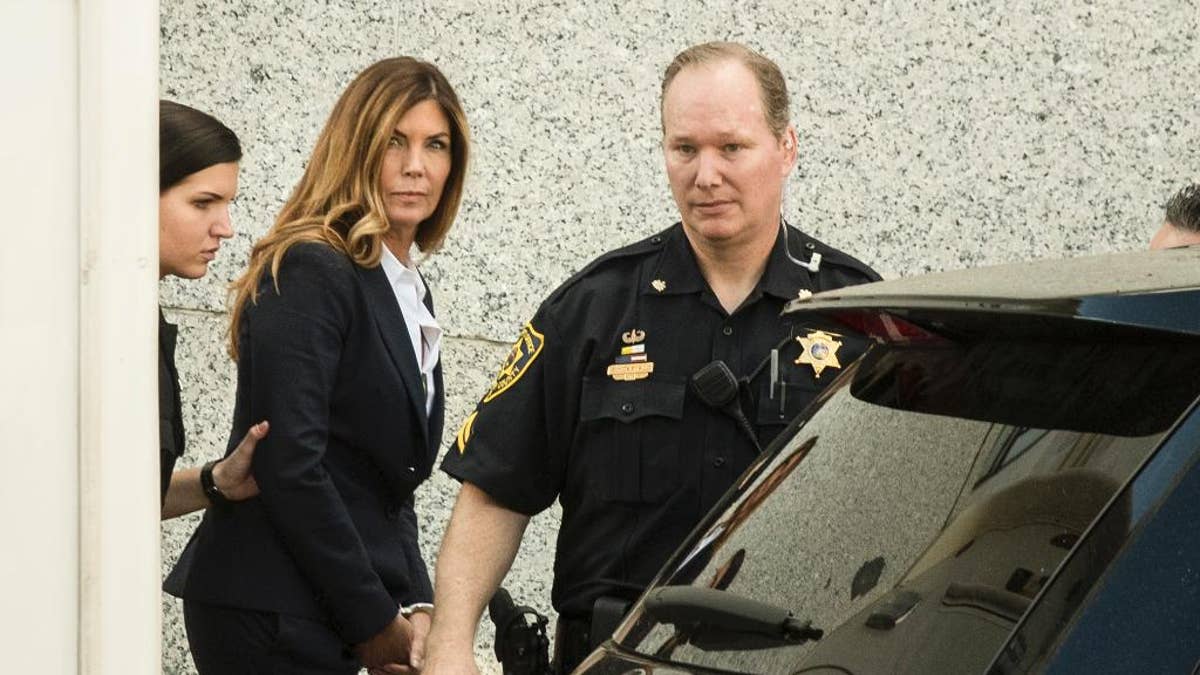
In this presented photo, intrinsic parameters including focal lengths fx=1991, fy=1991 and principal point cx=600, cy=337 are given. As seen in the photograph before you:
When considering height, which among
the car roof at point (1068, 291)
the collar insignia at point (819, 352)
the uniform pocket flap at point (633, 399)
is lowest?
the uniform pocket flap at point (633, 399)

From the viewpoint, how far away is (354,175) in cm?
397

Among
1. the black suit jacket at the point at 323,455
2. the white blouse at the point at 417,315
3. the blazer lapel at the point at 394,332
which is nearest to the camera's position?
the black suit jacket at the point at 323,455

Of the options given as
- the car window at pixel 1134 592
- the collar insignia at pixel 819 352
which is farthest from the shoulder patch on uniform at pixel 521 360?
the car window at pixel 1134 592

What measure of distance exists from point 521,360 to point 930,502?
4.67 feet

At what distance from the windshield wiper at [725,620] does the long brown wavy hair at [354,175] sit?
1.69 m

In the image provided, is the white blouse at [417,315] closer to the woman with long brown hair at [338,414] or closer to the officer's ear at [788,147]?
the woman with long brown hair at [338,414]

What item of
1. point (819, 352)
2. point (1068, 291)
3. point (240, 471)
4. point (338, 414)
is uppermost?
point (1068, 291)

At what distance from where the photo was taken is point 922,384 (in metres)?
2.20

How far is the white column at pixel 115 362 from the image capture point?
1.90 metres

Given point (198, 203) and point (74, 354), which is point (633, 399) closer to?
point (198, 203)

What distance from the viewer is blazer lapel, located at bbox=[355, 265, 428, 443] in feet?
12.7

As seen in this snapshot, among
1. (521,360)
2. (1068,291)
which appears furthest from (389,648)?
(1068,291)

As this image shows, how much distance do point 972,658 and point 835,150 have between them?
3.83 m

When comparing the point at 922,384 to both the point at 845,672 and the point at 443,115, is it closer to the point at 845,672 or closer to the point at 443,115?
the point at 845,672
